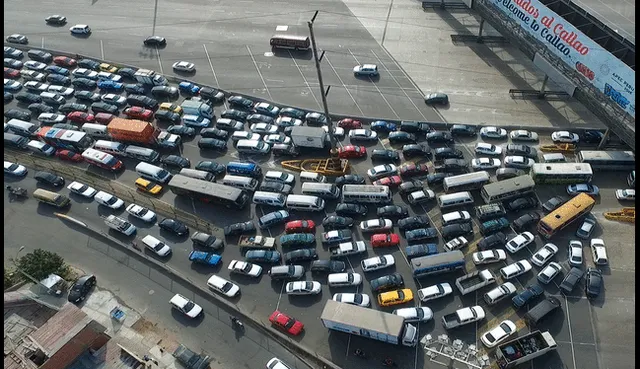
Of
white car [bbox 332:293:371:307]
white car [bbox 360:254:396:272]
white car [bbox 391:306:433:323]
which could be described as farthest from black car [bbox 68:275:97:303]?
white car [bbox 391:306:433:323]

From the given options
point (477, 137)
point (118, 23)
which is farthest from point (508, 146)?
point (118, 23)

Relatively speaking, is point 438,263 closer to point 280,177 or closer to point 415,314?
point 415,314

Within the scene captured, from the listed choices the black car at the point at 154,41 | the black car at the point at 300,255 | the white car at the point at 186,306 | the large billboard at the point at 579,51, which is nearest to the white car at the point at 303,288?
the black car at the point at 300,255

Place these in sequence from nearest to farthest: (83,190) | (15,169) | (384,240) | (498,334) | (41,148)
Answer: (498,334) < (384,240) < (83,190) < (15,169) < (41,148)

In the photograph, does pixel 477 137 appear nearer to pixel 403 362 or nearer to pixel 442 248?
pixel 442 248

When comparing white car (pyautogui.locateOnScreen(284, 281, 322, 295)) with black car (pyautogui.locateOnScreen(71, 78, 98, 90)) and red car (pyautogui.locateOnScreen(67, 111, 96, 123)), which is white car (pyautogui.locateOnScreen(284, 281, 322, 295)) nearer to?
red car (pyautogui.locateOnScreen(67, 111, 96, 123))

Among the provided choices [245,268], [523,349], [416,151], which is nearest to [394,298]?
[523,349]
